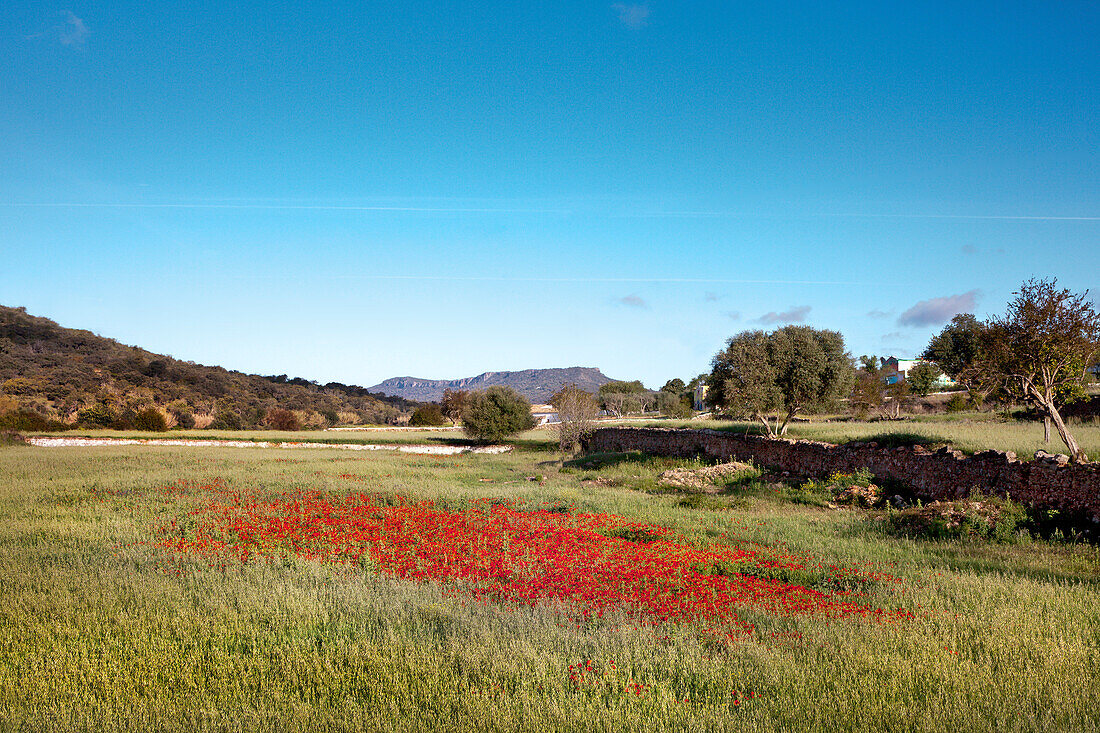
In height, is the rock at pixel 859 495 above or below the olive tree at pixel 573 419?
below

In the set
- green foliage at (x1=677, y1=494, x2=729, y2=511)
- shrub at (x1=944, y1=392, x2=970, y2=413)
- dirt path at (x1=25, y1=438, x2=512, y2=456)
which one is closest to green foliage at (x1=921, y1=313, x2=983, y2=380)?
shrub at (x1=944, y1=392, x2=970, y2=413)

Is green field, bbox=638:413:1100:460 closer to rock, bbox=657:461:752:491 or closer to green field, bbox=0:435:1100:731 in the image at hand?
rock, bbox=657:461:752:491

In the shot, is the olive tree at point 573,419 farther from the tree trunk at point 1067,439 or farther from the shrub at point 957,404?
the shrub at point 957,404

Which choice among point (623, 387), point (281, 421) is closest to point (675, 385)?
point (623, 387)

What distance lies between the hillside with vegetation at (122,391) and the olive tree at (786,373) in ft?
171

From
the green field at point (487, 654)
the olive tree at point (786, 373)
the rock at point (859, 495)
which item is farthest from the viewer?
the olive tree at point (786, 373)

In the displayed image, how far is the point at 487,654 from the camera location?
5.29 metres

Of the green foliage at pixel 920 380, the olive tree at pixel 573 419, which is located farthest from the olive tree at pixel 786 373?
the green foliage at pixel 920 380

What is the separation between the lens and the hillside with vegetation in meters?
56.7

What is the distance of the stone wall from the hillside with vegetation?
54.8 meters

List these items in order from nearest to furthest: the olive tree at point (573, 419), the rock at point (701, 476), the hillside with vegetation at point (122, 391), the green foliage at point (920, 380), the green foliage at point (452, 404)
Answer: the rock at point (701, 476) < the olive tree at point (573, 419) < the hillside with vegetation at point (122, 391) < the green foliage at point (920, 380) < the green foliage at point (452, 404)

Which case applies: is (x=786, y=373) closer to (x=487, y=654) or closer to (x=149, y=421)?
(x=487, y=654)

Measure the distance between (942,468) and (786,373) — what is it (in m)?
14.7

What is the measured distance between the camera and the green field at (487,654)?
4301mm
